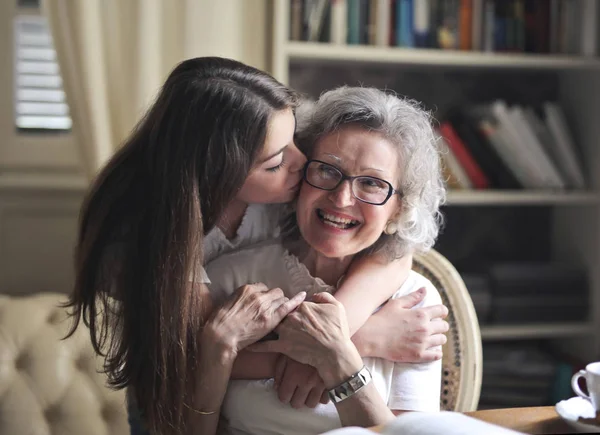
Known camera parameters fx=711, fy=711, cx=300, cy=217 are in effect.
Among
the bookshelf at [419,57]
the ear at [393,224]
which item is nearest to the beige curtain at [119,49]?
the bookshelf at [419,57]

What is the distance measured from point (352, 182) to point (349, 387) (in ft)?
1.11

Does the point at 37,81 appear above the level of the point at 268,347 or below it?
above

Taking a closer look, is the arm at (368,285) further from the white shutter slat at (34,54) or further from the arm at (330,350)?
the white shutter slat at (34,54)

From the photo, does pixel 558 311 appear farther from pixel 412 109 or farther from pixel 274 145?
pixel 274 145

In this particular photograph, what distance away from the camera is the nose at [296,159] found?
4.00ft

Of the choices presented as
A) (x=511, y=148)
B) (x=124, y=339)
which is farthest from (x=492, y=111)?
(x=124, y=339)

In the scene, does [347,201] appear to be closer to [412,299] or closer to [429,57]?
[412,299]

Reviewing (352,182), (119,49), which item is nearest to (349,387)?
(352,182)

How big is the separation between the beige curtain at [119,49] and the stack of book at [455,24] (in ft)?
0.96

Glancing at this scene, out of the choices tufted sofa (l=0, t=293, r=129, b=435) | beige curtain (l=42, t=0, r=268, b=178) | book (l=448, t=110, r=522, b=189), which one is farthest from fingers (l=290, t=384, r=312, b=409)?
book (l=448, t=110, r=522, b=189)

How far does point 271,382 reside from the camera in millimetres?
1229

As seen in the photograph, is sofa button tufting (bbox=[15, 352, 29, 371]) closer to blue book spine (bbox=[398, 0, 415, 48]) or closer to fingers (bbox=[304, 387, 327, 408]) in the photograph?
fingers (bbox=[304, 387, 327, 408])

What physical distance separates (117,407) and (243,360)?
0.83 m

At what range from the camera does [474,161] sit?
7.92 ft
